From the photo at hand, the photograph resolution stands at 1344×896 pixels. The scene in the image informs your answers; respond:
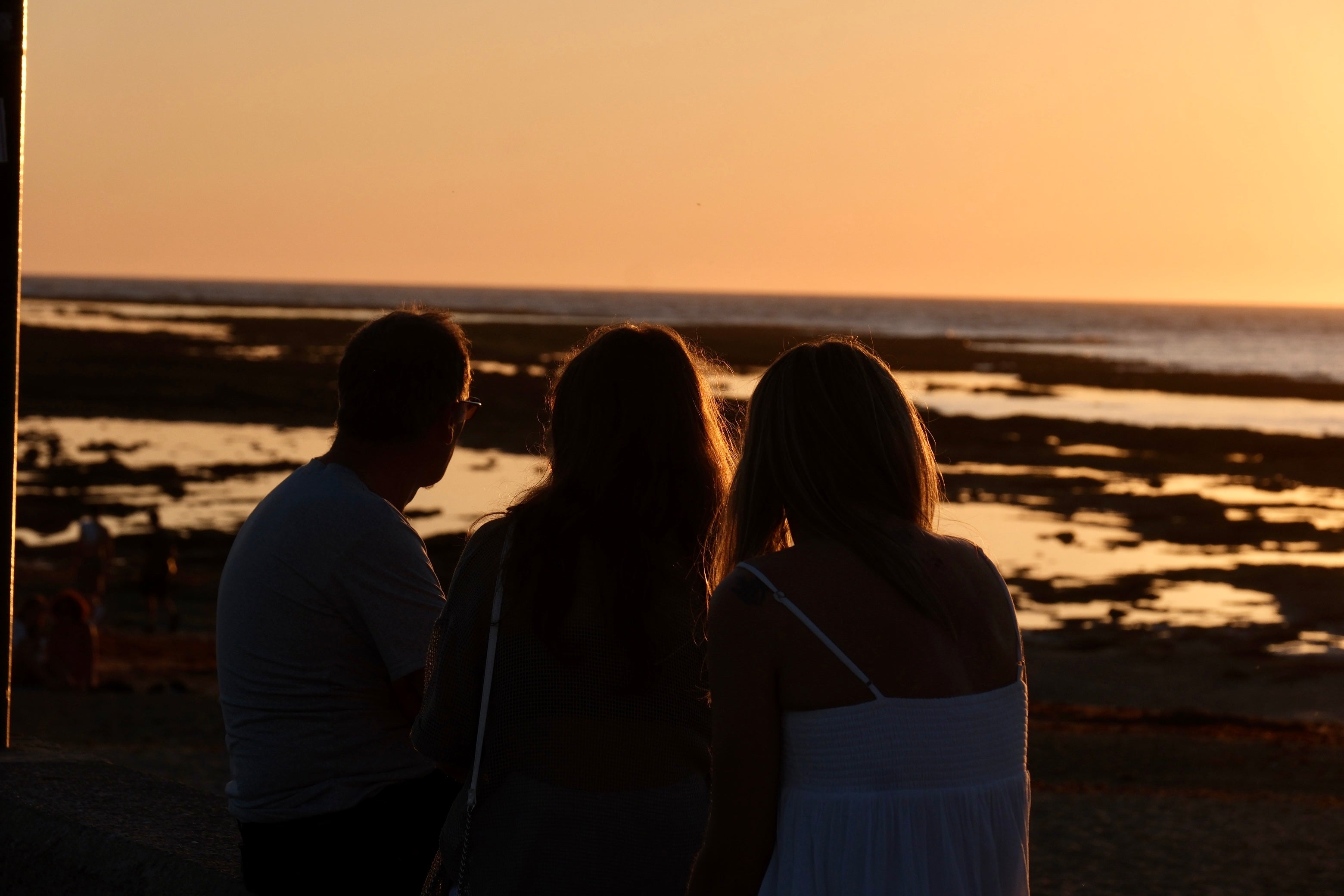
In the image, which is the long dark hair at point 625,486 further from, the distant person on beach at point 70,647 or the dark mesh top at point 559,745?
the distant person on beach at point 70,647

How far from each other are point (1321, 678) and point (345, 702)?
1127cm

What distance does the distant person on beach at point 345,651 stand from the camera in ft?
8.99

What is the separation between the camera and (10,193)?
3.87 meters

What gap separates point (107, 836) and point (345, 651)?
1.09 metres

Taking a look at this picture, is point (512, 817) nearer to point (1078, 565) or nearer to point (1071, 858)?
point (1071, 858)

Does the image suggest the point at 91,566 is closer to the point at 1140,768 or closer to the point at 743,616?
the point at 1140,768

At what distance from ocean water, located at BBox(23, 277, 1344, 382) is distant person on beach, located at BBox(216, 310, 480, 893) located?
50549 millimetres

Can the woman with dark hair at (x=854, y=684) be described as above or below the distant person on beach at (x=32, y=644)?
above

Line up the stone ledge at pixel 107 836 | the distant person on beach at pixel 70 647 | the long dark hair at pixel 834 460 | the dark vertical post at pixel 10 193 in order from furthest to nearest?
1. the distant person on beach at pixel 70 647
2. the dark vertical post at pixel 10 193
3. the stone ledge at pixel 107 836
4. the long dark hair at pixel 834 460

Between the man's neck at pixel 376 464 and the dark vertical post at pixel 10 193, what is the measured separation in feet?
4.75

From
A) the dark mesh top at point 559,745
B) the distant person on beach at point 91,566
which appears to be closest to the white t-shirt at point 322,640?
the dark mesh top at point 559,745

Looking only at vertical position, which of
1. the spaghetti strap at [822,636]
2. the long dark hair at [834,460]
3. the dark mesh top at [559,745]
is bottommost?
the dark mesh top at [559,745]

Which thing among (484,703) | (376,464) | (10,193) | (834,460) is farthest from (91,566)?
(834,460)

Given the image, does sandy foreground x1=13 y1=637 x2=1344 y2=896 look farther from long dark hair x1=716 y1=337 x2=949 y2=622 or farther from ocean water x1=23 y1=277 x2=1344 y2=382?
ocean water x1=23 y1=277 x2=1344 y2=382
